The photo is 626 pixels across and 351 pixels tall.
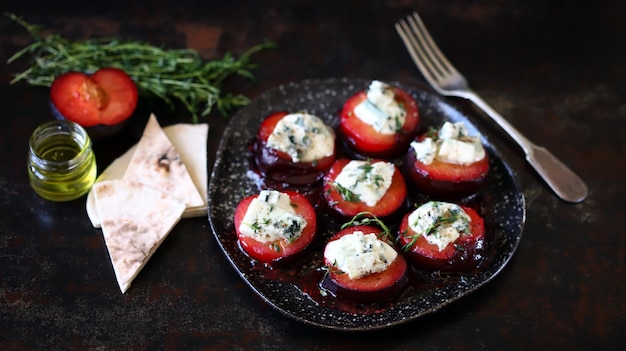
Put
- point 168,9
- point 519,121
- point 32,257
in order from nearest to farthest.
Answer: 1. point 32,257
2. point 519,121
3. point 168,9

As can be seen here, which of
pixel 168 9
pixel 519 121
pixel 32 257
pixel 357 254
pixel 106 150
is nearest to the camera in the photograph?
pixel 357 254

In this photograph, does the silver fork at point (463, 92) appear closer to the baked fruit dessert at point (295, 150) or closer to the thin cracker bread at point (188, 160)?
the baked fruit dessert at point (295, 150)

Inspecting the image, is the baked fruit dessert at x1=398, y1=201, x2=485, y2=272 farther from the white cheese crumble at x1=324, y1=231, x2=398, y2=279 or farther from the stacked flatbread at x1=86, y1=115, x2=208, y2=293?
the stacked flatbread at x1=86, y1=115, x2=208, y2=293

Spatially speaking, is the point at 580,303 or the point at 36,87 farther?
the point at 36,87

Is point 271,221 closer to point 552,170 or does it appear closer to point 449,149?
point 449,149

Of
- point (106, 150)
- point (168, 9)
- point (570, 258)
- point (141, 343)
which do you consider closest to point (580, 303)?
point (570, 258)

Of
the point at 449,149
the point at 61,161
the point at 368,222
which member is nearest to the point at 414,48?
the point at 449,149

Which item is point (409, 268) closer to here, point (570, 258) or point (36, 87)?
point (570, 258)
